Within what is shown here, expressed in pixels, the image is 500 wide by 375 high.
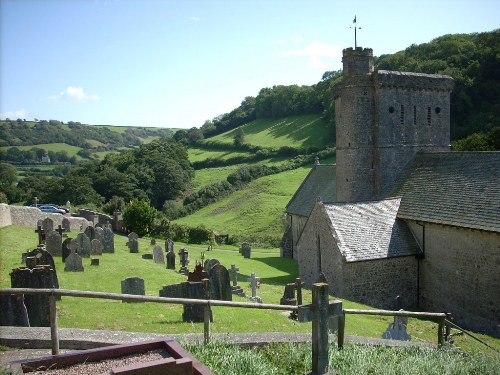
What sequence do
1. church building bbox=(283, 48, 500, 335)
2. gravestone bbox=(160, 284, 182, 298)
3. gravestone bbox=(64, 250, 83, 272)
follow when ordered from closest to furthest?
gravestone bbox=(160, 284, 182, 298) → church building bbox=(283, 48, 500, 335) → gravestone bbox=(64, 250, 83, 272)

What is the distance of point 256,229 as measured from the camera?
46.2 metres

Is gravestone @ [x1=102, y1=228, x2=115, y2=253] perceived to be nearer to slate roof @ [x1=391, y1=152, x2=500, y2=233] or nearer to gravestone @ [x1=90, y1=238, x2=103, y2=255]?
gravestone @ [x1=90, y1=238, x2=103, y2=255]

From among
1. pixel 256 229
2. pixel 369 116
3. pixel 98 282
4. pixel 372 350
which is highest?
pixel 369 116

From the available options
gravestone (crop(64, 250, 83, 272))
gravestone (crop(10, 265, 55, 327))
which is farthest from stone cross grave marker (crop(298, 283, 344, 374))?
gravestone (crop(64, 250, 83, 272))

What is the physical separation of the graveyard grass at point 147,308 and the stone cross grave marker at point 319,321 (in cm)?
449

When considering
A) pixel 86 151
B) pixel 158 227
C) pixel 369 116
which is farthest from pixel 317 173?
pixel 86 151

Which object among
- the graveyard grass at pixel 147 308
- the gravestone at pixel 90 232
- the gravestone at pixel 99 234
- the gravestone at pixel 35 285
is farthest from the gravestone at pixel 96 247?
the gravestone at pixel 35 285

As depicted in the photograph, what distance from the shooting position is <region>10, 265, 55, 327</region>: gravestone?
10.5m

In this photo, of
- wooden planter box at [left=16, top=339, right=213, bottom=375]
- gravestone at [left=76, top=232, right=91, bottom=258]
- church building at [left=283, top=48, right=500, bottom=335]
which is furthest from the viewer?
gravestone at [left=76, top=232, right=91, bottom=258]

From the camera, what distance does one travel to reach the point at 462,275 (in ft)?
57.6

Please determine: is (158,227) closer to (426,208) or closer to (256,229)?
(256,229)

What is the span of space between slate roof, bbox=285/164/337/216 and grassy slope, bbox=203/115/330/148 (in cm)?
3392

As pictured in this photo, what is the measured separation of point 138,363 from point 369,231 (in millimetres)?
15730

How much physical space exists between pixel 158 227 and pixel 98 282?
75.8 ft
